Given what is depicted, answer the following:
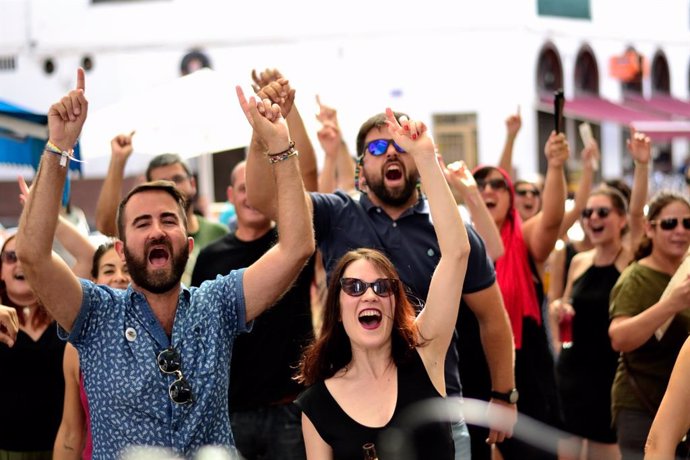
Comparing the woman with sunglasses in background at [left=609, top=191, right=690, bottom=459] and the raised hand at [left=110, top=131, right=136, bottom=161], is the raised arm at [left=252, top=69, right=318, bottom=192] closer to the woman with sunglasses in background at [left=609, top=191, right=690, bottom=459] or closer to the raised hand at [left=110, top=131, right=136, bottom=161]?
the raised hand at [left=110, top=131, right=136, bottom=161]

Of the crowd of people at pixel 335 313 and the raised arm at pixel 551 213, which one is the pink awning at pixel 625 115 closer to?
the crowd of people at pixel 335 313

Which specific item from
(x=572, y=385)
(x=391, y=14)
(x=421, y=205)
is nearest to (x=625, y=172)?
(x=391, y=14)

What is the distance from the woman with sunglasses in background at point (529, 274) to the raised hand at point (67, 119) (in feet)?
10.0

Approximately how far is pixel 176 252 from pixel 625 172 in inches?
1006

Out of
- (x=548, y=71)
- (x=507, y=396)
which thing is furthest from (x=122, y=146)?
(x=548, y=71)

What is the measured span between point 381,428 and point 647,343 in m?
2.25

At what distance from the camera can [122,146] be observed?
22.8ft

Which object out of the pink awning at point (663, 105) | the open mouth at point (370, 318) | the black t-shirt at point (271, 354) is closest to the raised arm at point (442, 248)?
the open mouth at point (370, 318)

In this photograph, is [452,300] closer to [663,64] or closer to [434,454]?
[434,454]

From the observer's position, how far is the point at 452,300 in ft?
14.3

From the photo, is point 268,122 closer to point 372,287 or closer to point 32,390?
point 372,287

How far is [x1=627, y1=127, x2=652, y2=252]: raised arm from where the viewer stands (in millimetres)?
7414

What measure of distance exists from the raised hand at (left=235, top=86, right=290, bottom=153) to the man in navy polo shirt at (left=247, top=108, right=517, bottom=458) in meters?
0.84

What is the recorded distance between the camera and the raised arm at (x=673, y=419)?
3922 mm
